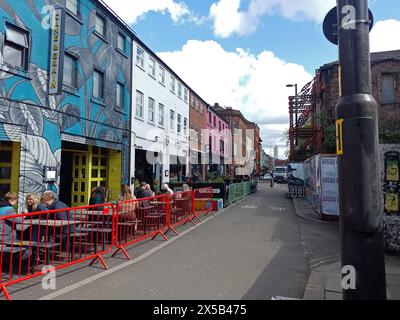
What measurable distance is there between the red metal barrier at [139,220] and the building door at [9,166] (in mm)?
4189

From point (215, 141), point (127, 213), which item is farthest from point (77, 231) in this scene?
point (215, 141)

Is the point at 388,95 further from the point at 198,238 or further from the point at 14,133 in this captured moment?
the point at 14,133

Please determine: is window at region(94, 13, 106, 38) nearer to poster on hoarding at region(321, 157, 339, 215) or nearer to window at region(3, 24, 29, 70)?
window at region(3, 24, 29, 70)

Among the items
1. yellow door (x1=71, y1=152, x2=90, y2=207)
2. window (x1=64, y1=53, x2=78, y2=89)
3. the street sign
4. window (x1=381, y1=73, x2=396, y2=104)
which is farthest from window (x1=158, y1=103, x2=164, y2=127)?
the street sign

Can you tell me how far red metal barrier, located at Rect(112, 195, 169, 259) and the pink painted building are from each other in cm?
2402

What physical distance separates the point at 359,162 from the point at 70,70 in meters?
12.0

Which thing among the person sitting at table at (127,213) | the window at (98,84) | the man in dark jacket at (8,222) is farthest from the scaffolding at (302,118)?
the man in dark jacket at (8,222)

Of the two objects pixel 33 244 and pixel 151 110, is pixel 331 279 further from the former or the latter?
pixel 151 110

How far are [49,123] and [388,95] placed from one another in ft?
64.7

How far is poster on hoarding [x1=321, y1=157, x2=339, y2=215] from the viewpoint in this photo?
36.7 feet

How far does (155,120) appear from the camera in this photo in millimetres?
20031

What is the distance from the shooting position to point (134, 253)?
23.0 feet

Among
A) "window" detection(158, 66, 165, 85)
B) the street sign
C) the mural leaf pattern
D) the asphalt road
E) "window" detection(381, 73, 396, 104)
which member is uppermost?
"window" detection(158, 66, 165, 85)
